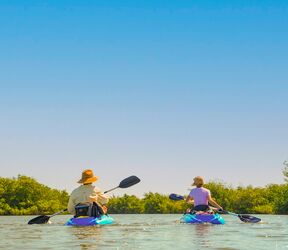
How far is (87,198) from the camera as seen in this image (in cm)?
→ 1697

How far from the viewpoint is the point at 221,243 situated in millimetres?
10750

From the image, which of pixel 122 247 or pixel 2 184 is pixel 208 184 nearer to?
pixel 2 184

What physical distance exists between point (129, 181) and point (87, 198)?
12.7ft

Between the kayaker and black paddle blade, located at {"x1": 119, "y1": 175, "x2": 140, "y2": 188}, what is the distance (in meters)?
3.40

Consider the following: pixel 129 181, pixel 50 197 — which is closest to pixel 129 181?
pixel 129 181

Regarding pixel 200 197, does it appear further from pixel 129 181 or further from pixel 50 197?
pixel 50 197

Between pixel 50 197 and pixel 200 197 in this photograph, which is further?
pixel 50 197

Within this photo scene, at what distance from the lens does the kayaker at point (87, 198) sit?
16.9 m

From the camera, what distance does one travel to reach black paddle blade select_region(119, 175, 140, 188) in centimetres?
2061

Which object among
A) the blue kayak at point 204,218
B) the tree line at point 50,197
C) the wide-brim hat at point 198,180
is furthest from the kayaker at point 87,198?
the tree line at point 50,197

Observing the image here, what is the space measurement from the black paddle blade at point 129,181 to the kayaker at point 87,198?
11.2 ft

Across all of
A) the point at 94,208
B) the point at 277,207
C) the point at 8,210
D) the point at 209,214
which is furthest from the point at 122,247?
the point at 8,210

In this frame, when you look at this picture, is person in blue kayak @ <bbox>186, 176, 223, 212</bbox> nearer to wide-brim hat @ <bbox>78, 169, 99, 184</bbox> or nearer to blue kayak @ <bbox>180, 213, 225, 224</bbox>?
blue kayak @ <bbox>180, 213, 225, 224</bbox>

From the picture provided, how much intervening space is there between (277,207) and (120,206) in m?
26.1
